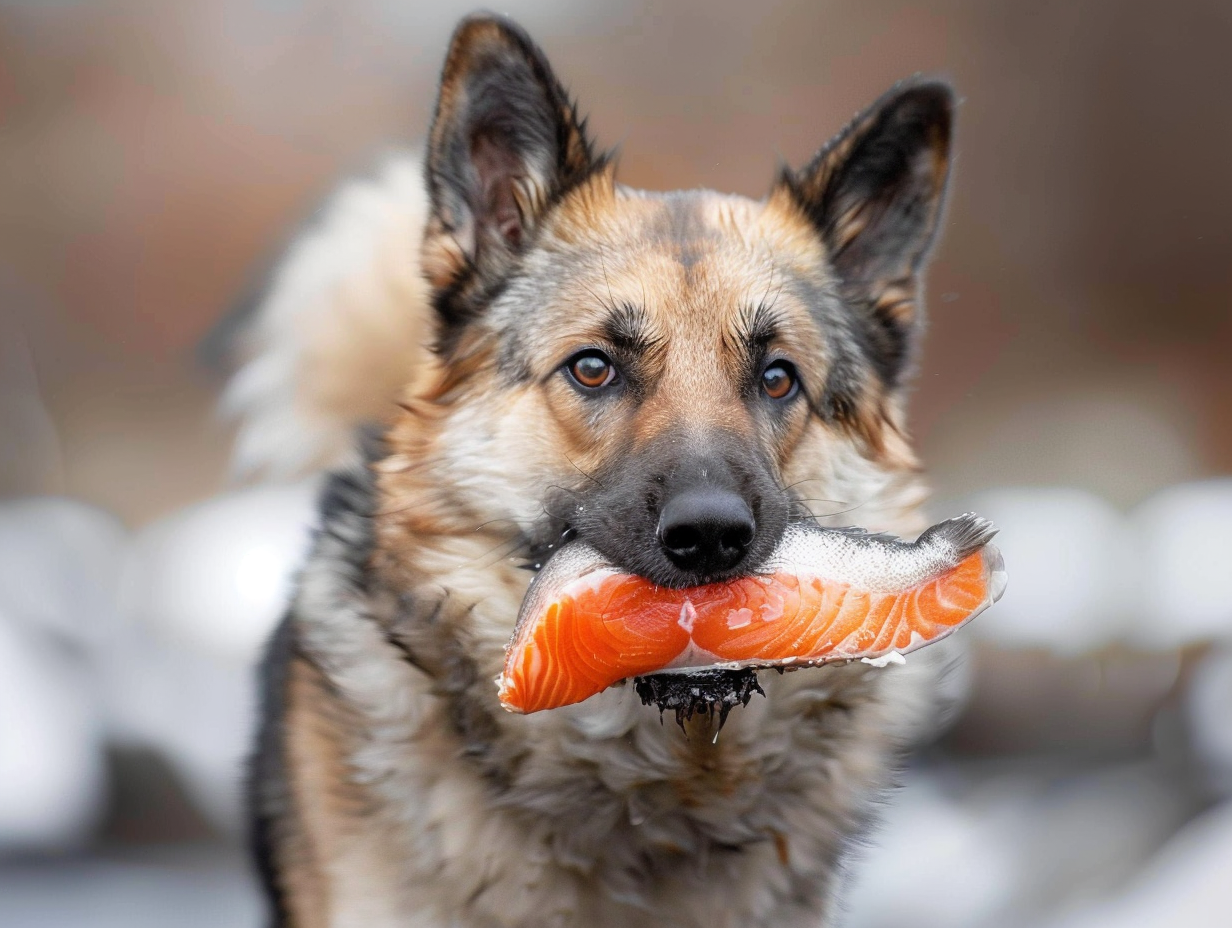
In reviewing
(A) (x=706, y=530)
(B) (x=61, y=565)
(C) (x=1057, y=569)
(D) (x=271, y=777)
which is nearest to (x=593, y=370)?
(A) (x=706, y=530)

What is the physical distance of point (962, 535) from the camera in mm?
1451

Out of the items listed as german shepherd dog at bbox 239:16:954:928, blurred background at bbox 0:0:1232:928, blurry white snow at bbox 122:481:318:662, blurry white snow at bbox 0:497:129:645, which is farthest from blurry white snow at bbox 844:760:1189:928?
blurry white snow at bbox 0:497:129:645

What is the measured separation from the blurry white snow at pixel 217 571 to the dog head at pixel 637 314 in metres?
2.36

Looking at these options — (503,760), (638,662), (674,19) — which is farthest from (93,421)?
(638,662)

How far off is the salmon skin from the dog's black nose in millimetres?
38

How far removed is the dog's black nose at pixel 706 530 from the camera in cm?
→ 141

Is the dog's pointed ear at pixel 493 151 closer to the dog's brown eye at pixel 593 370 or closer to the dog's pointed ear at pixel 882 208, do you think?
the dog's brown eye at pixel 593 370

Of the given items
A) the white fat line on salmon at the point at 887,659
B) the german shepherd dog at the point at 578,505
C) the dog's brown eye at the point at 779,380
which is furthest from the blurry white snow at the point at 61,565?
the white fat line on salmon at the point at 887,659

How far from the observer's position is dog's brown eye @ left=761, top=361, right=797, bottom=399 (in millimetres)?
1818

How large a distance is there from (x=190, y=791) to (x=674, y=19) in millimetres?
3538

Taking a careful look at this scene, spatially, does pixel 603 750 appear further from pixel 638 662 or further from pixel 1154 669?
pixel 1154 669

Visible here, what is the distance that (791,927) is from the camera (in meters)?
1.83

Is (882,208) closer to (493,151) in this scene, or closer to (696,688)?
(493,151)

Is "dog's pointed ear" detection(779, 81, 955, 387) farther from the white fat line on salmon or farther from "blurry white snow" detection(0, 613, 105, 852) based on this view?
"blurry white snow" detection(0, 613, 105, 852)
